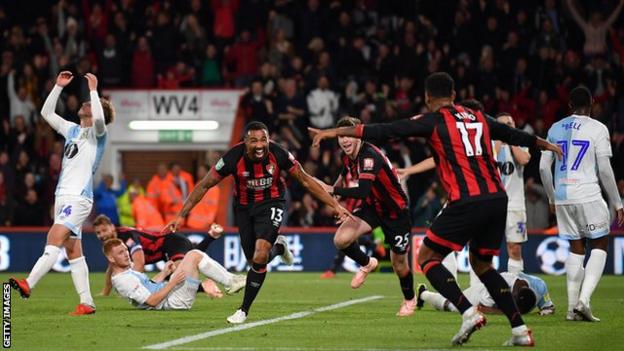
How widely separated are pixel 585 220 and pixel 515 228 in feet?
7.77

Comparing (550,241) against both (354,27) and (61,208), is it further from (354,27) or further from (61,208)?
(61,208)

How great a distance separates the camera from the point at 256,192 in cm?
1334

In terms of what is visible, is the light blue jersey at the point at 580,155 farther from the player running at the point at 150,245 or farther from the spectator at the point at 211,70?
the spectator at the point at 211,70

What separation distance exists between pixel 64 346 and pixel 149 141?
17.5 meters

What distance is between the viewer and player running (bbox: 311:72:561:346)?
10328 mm

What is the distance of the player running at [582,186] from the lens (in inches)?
512

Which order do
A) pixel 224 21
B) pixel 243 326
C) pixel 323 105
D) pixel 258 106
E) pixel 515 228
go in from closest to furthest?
pixel 243 326 < pixel 515 228 < pixel 258 106 < pixel 323 105 < pixel 224 21

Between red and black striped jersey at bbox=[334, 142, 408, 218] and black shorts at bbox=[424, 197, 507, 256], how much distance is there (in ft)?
12.3

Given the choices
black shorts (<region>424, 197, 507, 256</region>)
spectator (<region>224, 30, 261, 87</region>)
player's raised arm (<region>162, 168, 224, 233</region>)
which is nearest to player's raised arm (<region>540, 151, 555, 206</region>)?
black shorts (<region>424, 197, 507, 256</region>)

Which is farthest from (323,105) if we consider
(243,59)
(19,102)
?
(19,102)

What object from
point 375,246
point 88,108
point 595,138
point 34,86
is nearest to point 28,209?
point 34,86

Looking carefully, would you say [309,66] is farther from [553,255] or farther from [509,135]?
[509,135]

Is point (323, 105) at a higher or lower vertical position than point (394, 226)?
lower

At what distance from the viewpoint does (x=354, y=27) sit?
2794 cm
